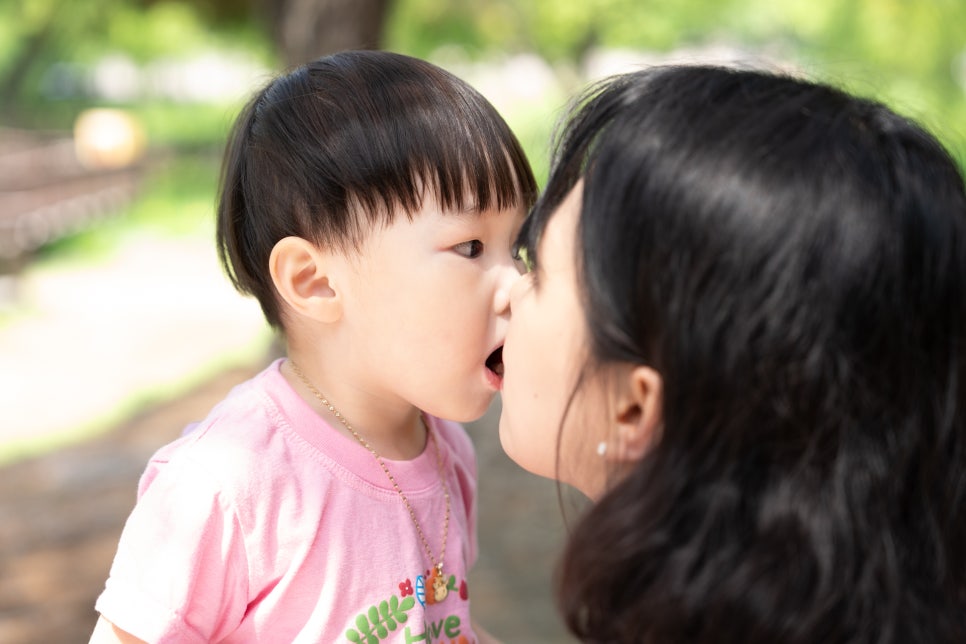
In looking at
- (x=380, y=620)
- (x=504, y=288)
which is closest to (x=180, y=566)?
(x=380, y=620)

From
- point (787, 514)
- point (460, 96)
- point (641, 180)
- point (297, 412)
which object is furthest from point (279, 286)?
point (787, 514)

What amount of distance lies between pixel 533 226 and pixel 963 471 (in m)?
0.54

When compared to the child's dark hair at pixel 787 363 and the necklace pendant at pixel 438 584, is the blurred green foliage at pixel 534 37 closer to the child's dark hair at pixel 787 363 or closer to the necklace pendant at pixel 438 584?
the child's dark hair at pixel 787 363

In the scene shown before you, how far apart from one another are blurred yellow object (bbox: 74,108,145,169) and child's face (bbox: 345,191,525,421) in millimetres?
12107

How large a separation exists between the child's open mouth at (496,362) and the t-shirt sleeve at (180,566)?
1.34 ft

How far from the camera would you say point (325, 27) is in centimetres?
379

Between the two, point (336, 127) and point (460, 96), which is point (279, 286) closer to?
point (336, 127)

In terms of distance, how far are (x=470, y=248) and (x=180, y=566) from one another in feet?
1.79

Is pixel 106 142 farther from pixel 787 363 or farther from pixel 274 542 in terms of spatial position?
pixel 787 363

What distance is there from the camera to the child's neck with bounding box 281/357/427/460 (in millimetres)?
1508

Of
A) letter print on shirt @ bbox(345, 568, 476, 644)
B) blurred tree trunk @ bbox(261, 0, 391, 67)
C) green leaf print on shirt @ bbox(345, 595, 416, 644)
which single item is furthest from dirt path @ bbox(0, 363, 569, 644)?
green leaf print on shirt @ bbox(345, 595, 416, 644)

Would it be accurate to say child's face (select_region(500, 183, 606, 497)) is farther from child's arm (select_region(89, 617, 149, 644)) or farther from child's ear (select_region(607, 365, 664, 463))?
child's arm (select_region(89, 617, 149, 644))

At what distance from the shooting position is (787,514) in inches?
41.7

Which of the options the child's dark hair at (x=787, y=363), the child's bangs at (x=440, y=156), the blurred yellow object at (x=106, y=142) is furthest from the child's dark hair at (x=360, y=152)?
the blurred yellow object at (x=106, y=142)
